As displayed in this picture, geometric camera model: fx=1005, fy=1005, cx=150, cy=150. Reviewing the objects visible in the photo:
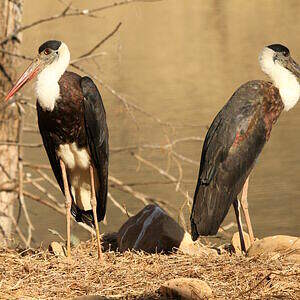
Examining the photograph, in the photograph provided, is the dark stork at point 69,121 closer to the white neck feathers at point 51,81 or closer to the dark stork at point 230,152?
the white neck feathers at point 51,81

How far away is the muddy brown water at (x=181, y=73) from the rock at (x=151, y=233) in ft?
5.70

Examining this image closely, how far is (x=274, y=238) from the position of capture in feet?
18.5

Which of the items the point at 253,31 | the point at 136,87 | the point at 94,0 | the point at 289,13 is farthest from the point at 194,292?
the point at 289,13

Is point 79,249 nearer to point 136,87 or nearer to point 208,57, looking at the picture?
point 136,87

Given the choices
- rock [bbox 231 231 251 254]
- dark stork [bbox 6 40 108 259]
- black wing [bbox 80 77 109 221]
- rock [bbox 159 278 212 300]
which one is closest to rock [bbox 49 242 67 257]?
dark stork [bbox 6 40 108 259]

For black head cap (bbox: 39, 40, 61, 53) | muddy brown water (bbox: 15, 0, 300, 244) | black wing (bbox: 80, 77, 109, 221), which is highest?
black head cap (bbox: 39, 40, 61, 53)

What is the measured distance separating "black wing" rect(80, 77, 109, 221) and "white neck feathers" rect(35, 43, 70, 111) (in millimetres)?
155

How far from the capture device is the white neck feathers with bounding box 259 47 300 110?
6.40m

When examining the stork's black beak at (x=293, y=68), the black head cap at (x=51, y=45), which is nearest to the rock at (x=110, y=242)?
the black head cap at (x=51, y=45)

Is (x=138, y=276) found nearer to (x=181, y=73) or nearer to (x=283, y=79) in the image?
(x=283, y=79)

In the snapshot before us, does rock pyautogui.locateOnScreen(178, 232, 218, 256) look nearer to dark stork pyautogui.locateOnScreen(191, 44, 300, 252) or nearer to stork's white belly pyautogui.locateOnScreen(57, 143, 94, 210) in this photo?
dark stork pyautogui.locateOnScreen(191, 44, 300, 252)

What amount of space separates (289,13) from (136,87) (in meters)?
10.2

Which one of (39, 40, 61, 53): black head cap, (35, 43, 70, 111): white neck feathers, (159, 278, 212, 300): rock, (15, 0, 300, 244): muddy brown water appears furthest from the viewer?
(15, 0, 300, 244): muddy brown water

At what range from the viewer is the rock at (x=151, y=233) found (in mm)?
6012
